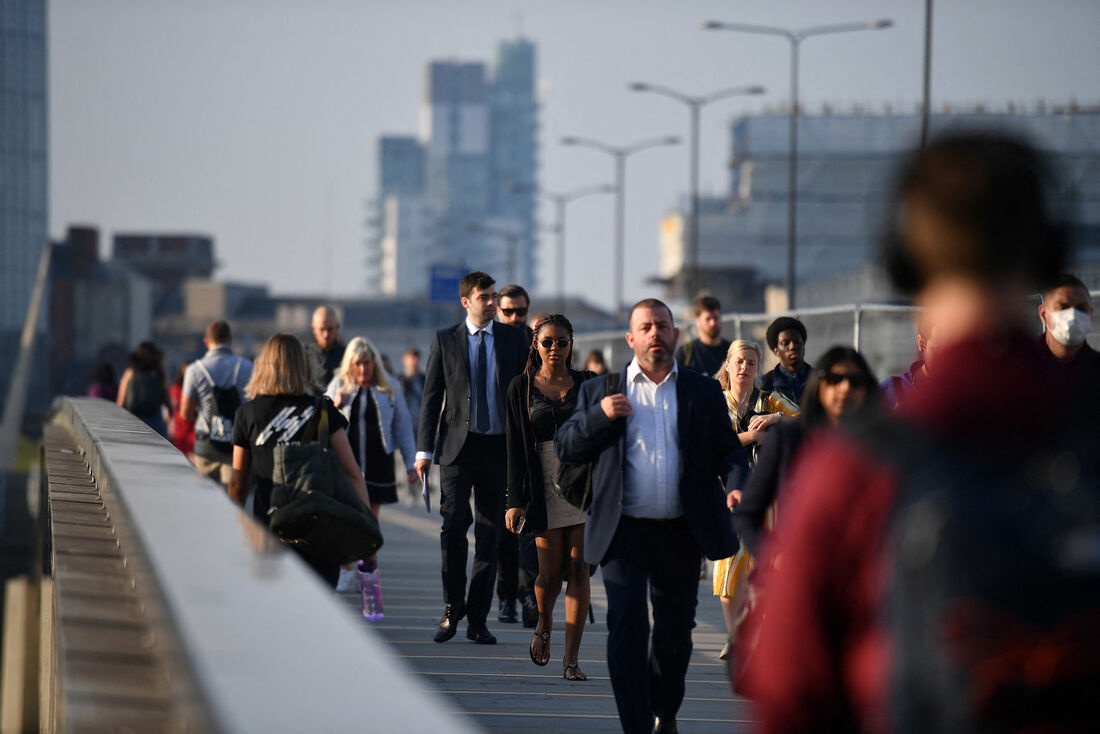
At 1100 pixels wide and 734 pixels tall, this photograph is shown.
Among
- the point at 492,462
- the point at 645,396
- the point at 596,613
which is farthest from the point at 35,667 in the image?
the point at 645,396

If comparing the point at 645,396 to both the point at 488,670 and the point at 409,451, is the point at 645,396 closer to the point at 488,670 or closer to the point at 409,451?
the point at 488,670

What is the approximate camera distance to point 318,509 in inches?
299

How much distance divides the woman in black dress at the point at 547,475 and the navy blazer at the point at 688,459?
1860 millimetres

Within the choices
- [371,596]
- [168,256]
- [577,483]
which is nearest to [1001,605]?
[577,483]

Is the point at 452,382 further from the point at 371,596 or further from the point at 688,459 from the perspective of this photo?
the point at 688,459

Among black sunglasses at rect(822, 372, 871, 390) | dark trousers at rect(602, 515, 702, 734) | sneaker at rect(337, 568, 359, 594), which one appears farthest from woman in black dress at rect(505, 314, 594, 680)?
black sunglasses at rect(822, 372, 871, 390)

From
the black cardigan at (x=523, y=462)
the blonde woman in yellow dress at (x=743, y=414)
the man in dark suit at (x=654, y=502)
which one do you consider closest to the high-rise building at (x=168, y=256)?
the blonde woman in yellow dress at (x=743, y=414)

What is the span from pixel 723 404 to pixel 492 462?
11.5 ft

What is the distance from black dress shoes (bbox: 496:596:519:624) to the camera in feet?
37.6

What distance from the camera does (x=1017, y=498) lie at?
2.14 m

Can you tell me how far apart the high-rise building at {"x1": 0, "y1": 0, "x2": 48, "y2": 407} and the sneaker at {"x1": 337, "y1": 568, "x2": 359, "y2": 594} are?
227ft

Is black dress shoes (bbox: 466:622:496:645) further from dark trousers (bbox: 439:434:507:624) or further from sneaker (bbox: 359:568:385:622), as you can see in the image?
sneaker (bbox: 359:568:385:622)

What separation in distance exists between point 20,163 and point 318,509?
7901cm

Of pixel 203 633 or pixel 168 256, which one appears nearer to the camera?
pixel 203 633
